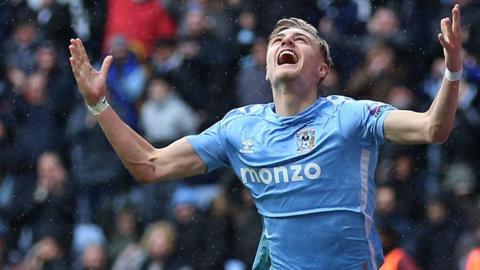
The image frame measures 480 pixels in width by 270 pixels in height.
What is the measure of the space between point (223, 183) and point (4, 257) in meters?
2.17

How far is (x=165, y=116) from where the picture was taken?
10094 mm

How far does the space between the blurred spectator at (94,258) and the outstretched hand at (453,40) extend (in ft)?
18.0

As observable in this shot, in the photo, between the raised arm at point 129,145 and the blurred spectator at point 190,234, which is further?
the blurred spectator at point 190,234

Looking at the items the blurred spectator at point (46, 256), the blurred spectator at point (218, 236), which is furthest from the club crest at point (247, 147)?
the blurred spectator at point (46, 256)

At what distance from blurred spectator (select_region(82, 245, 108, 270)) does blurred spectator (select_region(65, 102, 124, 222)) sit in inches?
13.5

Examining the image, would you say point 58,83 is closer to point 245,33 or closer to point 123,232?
point 123,232

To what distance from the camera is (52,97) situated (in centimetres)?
1082

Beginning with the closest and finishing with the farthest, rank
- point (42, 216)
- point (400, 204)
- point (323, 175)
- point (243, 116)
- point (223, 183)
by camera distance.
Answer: point (323, 175) < point (243, 116) < point (400, 204) < point (223, 183) < point (42, 216)

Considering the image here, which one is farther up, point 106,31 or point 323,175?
Result: point 323,175

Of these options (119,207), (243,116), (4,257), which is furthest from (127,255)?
(243,116)

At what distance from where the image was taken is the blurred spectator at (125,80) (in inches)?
407

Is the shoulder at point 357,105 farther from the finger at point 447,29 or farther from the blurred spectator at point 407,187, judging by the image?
the blurred spectator at point 407,187

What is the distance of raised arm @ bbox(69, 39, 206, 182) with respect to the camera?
225 inches

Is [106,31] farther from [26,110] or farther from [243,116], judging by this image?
[243,116]
